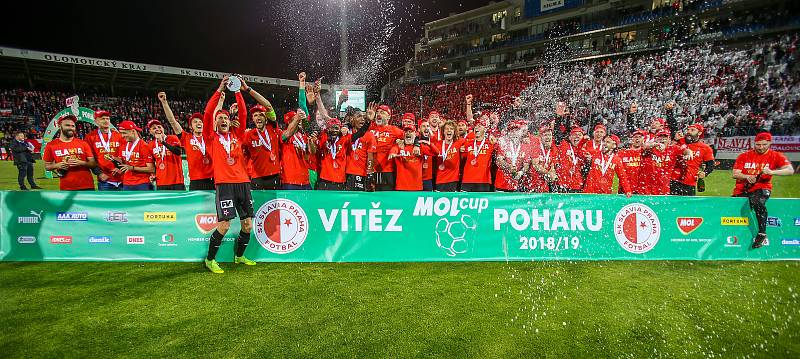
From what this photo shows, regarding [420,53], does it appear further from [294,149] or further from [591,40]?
[294,149]

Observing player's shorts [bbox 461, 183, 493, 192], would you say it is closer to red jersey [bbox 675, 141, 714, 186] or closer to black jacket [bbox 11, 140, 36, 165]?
red jersey [bbox 675, 141, 714, 186]

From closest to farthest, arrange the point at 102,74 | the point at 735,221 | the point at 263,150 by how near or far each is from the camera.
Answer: the point at 735,221 → the point at 263,150 → the point at 102,74

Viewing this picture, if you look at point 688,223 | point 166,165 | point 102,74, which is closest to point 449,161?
point 688,223

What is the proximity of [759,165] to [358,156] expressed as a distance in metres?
6.96

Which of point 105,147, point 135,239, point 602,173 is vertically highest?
point 105,147

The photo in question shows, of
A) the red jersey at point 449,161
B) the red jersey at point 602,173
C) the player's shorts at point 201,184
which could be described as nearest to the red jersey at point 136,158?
the player's shorts at point 201,184

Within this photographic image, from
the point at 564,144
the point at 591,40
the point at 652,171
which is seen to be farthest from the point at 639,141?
the point at 591,40

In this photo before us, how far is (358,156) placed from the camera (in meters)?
6.74

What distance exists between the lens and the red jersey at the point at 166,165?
647 centimetres

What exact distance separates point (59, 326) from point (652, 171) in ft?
28.9

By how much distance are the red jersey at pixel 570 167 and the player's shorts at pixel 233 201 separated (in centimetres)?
529

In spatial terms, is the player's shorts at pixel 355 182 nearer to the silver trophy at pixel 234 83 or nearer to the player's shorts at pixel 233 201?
Answer: the player's shorts at pixel 233 201

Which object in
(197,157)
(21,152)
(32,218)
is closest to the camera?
(32,218)

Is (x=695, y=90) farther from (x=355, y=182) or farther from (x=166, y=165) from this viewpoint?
(x=166, y=165)
